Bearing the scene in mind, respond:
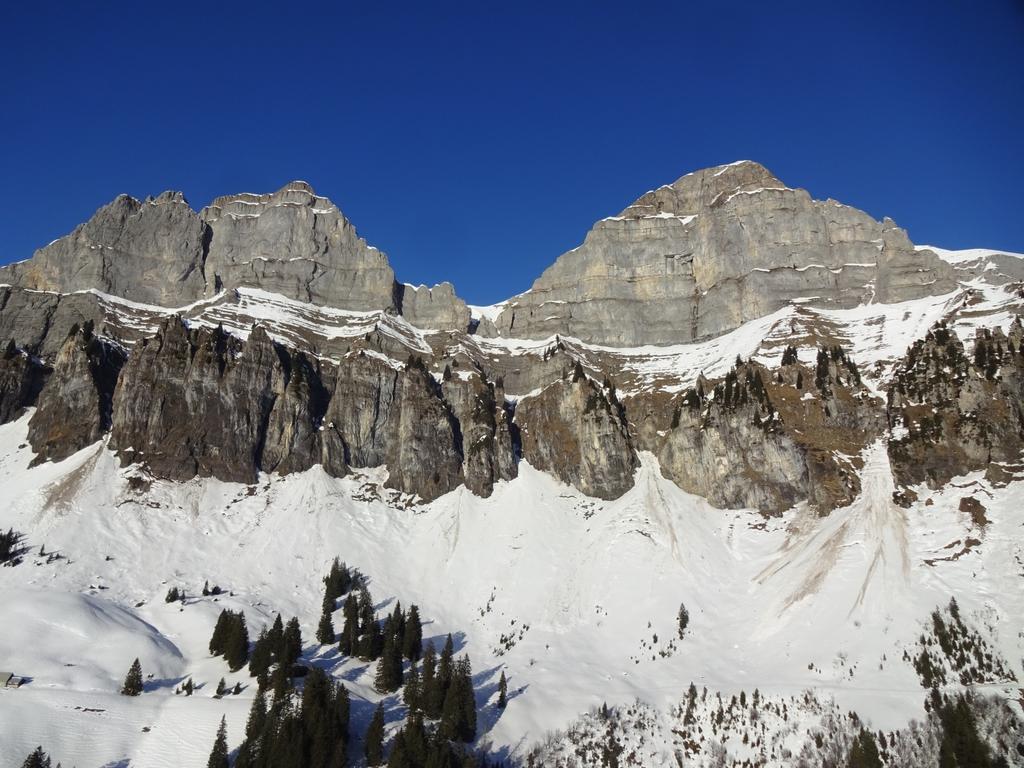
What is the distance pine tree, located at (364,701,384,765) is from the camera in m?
68.1

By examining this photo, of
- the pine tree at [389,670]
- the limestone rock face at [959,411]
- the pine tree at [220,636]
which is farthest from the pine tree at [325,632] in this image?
the limestone rock face at [959,411]

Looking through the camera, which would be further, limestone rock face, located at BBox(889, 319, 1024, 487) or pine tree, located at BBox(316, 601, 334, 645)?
limestone rock face, located at BBox(889, 319, 1024, 487)

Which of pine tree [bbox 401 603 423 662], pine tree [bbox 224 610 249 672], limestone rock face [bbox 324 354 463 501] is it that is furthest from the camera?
limestone rock face [bbox 324 354 463 501]

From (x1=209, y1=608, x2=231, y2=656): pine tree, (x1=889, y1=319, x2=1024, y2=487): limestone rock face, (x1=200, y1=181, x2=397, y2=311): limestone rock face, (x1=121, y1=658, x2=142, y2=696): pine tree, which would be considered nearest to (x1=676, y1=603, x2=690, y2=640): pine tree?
(x1=889, y1=319, x2=1024, y2=487): limestone rock face

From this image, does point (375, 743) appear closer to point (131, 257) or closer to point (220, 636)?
point (220, 636)

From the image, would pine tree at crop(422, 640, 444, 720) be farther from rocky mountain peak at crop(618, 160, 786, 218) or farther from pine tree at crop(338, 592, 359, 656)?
rocky mountain peak at crop(618, 160, 786, 218)

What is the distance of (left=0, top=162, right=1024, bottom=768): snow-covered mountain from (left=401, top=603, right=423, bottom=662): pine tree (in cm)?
451

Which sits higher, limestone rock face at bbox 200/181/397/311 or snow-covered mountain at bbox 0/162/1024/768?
limestone rock face at bbox 200/181/397/311

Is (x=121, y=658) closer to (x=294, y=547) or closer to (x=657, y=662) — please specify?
(x=294, y=547)

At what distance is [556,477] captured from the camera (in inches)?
5379

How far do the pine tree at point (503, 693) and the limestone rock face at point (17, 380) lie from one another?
10447 centimetres

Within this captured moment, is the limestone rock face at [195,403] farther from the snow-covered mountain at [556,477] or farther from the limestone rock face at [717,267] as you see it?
the limestone rock face at [717,267]

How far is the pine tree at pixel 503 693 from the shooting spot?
3246 inches

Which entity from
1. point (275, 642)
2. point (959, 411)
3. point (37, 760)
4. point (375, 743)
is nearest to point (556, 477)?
point (959, 411)
